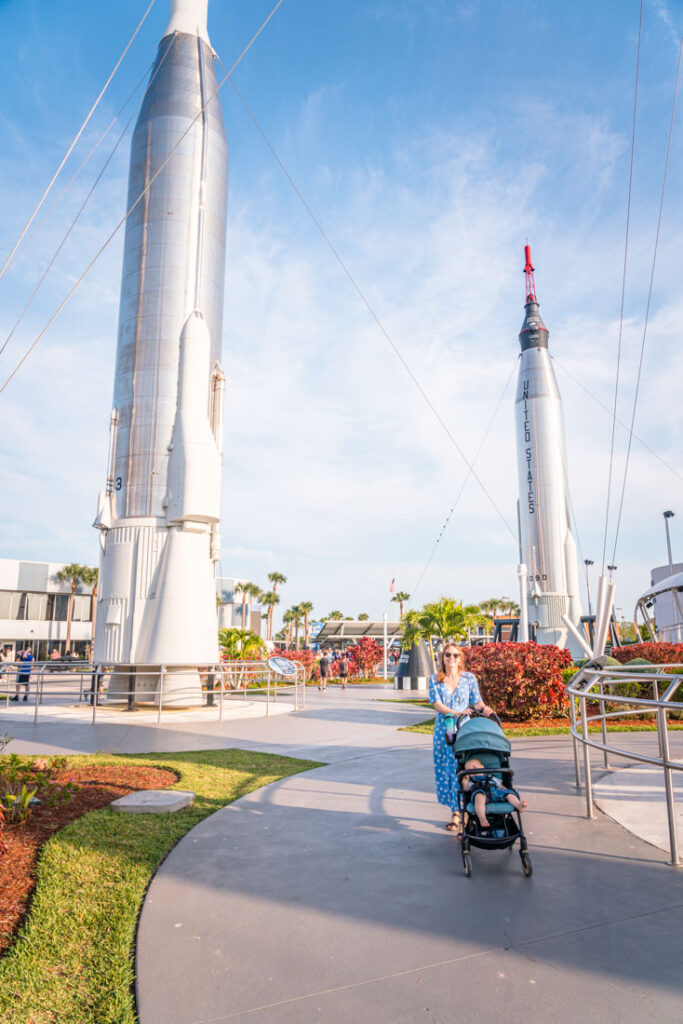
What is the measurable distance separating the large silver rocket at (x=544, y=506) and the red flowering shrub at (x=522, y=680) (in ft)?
79.5

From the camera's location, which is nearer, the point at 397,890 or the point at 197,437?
the point at 397,890

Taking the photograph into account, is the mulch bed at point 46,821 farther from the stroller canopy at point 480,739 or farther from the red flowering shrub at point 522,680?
the red flowering shrub at point 522,680

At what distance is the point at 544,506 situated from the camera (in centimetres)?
3872

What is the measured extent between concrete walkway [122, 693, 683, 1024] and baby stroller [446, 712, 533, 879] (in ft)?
0.67

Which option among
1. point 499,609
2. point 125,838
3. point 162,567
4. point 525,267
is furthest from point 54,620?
point 499,609

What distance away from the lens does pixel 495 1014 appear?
2.70m

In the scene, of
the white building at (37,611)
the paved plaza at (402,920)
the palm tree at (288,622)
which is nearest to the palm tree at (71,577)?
the white building at (37,611)

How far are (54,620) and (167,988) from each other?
57785 mm

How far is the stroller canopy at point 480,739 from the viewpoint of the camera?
15.6 ft

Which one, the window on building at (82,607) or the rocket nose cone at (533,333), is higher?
the rocket nose cone at (533,333)

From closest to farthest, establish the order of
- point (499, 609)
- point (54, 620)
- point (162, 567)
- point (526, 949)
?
point (526, 949)
point (162, 567)
point (54, 620)
point (499, 609)

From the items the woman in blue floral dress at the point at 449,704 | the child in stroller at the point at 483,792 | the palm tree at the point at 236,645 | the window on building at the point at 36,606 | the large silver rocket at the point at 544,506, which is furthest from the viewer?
the window on building at the point at 36,606

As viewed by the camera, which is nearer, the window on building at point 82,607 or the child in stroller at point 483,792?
the child in stroller at point 483,792

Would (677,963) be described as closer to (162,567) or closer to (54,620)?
(162,567)
